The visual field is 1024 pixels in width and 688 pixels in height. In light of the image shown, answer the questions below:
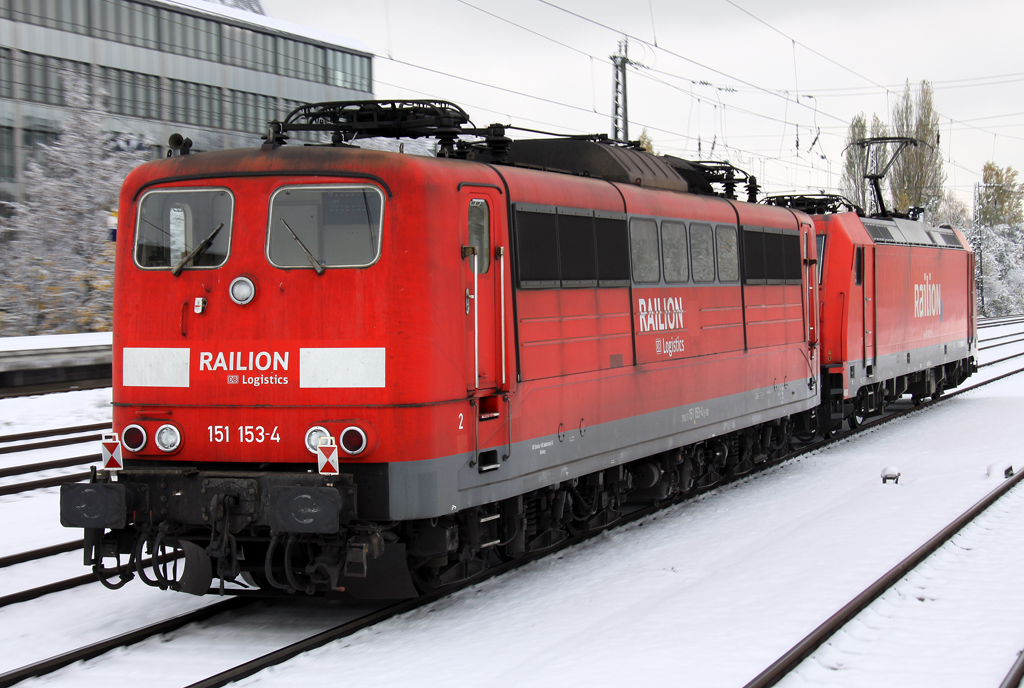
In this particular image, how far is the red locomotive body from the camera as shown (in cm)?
1595

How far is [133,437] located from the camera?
22.8 ft

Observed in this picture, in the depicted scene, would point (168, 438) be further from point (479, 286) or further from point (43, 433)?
point (43, 433)

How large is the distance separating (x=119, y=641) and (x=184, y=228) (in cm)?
267

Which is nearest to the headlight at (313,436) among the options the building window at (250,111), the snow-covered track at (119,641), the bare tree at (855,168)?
the snow-covered track at (119,641)

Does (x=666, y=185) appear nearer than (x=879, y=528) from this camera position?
No

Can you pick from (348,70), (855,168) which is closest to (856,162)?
(855,168)

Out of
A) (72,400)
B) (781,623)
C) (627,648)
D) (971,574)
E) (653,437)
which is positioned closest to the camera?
(627,648)

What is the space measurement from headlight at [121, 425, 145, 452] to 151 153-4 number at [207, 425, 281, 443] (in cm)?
49

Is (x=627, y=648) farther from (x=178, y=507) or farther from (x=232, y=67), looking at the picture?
(x=232, y=67)

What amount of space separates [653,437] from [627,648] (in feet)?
11.2

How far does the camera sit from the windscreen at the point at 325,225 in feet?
22.2

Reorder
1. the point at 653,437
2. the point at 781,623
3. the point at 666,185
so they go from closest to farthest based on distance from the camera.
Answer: the point at 781,623 < the point at 653,437 < the point at 666,185

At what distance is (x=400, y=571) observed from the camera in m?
6.98

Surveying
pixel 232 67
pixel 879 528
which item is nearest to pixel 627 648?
pixel 879 528
